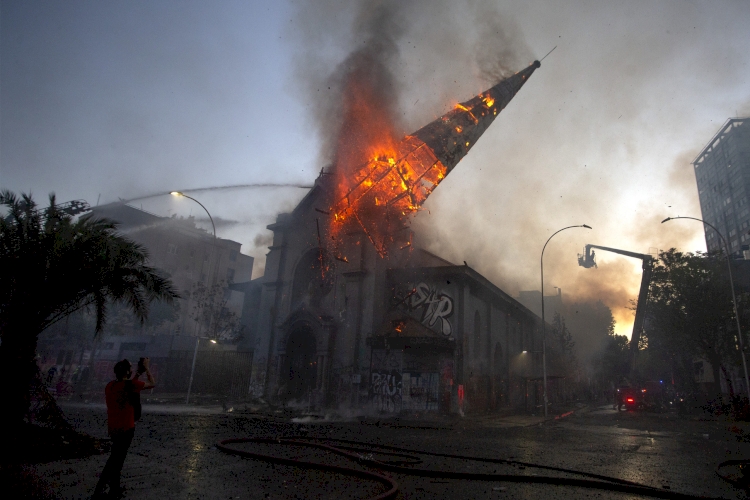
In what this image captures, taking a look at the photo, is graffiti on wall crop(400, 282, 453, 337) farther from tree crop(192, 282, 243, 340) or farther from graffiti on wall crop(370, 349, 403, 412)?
tree crop(192, 282, 243, 340)

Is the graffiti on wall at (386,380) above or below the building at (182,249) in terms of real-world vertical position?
below

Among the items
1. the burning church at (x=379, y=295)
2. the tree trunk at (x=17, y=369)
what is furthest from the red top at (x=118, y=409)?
the burning church at (x=379, y=295)

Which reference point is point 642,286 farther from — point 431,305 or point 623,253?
point 431,305

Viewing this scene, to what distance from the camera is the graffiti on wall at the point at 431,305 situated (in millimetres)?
27750

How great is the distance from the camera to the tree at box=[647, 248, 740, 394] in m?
36.7

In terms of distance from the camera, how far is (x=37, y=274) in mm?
10477

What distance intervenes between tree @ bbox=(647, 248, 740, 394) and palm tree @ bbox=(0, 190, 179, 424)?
42.2 metres

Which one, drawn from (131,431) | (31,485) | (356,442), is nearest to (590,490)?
(356,442)

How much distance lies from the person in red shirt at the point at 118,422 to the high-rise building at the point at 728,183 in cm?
10326

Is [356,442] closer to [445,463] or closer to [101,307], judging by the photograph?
[445,463]

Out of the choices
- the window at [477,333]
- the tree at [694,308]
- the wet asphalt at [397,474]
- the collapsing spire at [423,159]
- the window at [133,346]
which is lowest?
the wet asphalt at [397,474]

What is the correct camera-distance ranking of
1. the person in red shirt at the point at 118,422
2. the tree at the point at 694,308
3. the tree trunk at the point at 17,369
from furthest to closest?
the tree at the point at 694,308 → the tree trunk at the point at 17,369 → the person in red shirt at the point at 118,422

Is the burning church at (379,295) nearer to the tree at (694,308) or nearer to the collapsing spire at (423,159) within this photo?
the collapsing spire at (423,159)

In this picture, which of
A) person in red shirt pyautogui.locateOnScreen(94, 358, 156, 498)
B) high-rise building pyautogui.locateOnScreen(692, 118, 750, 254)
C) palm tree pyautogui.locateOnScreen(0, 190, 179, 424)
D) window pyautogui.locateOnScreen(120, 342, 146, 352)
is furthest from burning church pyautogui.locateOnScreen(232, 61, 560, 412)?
high-rise building pyautogui.locateOnScreen(692, 118, 750, 254)
